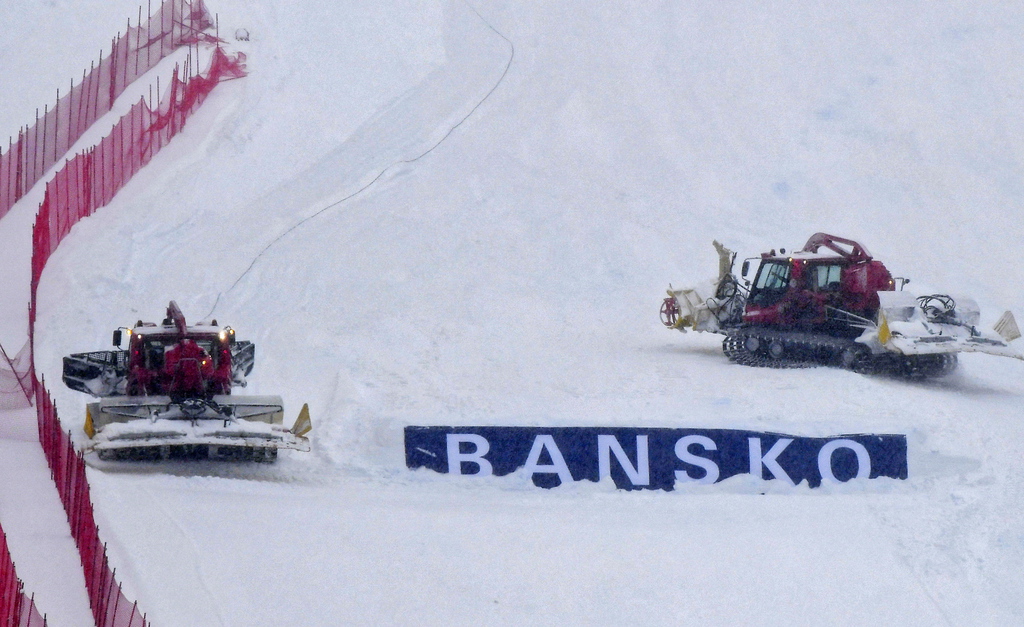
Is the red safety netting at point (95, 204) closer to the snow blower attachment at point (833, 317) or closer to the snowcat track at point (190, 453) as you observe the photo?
the snowcat track at point (190, 453)

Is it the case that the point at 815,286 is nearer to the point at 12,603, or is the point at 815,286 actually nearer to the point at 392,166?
the point at 392,166

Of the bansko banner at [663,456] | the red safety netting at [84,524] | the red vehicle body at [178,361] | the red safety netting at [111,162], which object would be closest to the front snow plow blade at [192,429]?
the red vehicle body at [178,361]

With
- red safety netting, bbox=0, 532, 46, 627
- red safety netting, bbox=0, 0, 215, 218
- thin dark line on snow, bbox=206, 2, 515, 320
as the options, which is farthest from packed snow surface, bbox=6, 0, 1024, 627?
red safety netting, bbox=0, 532, 46, 627

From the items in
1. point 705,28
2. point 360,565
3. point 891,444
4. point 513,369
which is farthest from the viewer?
point 705,28

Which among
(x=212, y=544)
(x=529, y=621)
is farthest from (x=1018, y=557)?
(x=212, y=544)

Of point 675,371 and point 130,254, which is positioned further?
point 130,254

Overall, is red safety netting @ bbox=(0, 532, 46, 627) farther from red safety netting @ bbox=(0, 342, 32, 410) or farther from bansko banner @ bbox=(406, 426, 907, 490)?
red safety netting @ bbox=(0, 342, 32, 410)

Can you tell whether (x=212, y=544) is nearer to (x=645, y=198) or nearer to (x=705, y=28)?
(x=645, y=198)
